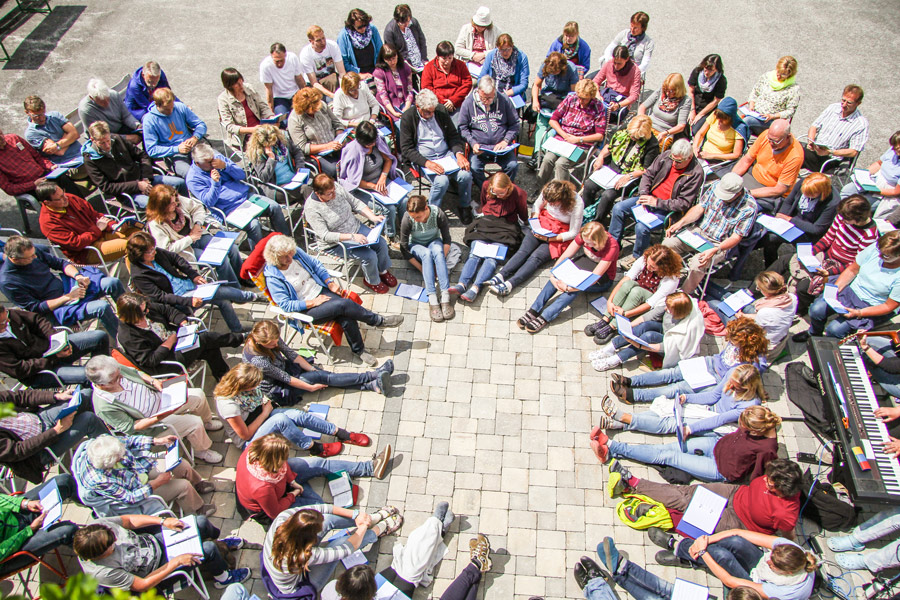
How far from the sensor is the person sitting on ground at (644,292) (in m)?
6.79

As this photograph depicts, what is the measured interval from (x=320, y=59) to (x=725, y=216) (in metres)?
6.73

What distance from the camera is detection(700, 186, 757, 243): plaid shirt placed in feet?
24.1

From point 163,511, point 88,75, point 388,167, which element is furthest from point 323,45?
point 163,511

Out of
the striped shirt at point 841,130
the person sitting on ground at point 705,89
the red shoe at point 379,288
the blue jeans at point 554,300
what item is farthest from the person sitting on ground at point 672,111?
the red shoe at point 379,288

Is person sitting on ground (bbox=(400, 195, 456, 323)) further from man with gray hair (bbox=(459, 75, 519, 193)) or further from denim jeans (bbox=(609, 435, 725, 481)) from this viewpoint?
denim jeans (bbox=(609, 435, 725, 481))

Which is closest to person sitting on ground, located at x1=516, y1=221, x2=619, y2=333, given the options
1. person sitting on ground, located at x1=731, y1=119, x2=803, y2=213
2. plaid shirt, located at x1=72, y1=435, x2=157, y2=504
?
person sitting on ground, located at x1=731, y1=119, x2=803, y2=213

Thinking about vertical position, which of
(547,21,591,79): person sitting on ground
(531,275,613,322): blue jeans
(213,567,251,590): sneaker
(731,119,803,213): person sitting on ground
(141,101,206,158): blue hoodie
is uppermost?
(547,21,591,79): person sitting on ground

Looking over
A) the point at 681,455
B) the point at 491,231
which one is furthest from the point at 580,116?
the point at 681,455

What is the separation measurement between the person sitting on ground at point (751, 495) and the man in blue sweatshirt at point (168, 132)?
22.8ft

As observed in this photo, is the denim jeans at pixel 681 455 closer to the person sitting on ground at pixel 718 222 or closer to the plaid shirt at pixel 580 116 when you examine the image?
the person sitting on ground at pixel 718 222

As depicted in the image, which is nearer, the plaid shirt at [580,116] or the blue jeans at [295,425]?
the blue jeans at [295,425]

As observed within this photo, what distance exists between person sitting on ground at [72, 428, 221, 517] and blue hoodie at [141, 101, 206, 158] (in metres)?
4.52

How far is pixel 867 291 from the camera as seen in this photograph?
677 cm

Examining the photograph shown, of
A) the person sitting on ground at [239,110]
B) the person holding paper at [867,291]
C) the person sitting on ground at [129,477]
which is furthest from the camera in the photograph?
the person sitting on ground at [239,110]
